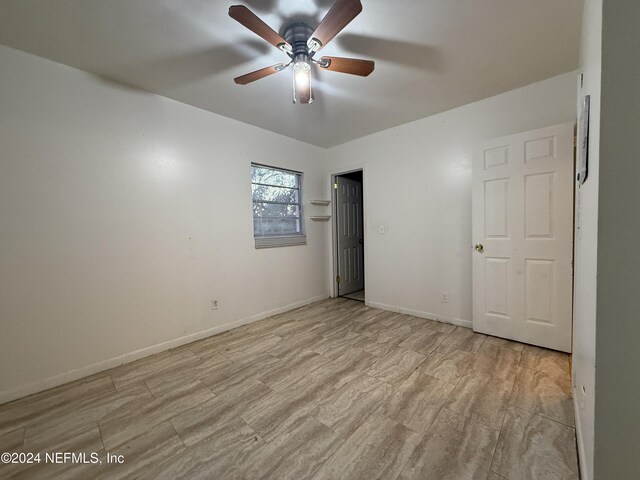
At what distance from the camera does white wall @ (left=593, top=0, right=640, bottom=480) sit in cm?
70

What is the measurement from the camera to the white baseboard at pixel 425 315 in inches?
109

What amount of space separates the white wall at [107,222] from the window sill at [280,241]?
17 cm

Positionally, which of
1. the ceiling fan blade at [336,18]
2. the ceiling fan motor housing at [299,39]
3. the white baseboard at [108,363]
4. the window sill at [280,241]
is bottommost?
the white baseboard at [108,363]

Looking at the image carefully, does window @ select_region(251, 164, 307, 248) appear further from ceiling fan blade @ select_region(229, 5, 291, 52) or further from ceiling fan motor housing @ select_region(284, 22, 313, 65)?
ceiling fan blade @ select_region(229, 5, 291, 52)

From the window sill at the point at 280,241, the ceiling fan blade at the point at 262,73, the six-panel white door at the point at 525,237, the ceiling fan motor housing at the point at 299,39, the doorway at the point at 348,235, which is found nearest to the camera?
the ceiling fan motor housing at the point at 299,39

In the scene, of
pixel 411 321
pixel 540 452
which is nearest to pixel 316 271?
pixel 411 321

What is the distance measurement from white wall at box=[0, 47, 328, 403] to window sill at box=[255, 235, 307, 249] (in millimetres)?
167

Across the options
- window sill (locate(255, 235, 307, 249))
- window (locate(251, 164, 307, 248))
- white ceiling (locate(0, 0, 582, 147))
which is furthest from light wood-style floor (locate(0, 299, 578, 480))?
white ceiling (locate(0, 0, 582, 147))

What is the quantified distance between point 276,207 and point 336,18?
7.96 feet

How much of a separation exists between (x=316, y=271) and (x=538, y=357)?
2.72 meters

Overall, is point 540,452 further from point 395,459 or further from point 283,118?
point 283,118

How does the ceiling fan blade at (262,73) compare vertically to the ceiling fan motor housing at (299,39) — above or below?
below

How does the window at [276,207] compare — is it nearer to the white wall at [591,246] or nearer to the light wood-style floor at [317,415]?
the light wood-style floor at [317,415]

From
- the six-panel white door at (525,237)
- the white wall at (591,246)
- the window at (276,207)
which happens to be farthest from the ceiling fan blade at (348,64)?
the window at (276,207)
